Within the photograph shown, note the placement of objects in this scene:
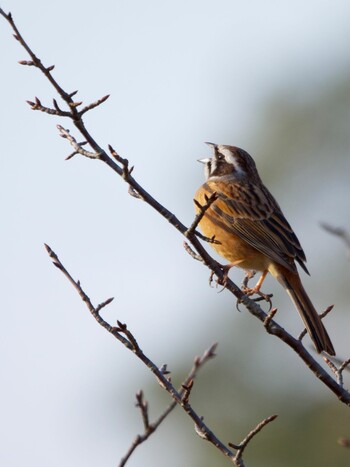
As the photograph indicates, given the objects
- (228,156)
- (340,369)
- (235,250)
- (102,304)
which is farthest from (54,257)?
(228,156)

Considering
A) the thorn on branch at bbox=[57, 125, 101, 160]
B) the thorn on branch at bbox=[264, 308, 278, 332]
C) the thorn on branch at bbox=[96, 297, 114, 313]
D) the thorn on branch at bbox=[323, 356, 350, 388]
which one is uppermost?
the thorn on branch at bbox=[57, 125, 101, 160]

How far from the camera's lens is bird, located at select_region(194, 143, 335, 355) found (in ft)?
25.5

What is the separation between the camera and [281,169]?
97.2 feet

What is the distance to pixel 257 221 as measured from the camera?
8320 millimetres

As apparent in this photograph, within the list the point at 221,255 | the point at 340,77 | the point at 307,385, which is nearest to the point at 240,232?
the point at 221,255

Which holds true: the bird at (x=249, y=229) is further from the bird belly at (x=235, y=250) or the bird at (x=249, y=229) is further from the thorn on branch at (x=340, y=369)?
the thorn on branch at (x=340, y=369)

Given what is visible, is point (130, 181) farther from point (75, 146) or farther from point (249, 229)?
point (249, 229)

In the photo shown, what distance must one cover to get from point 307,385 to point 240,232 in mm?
14124

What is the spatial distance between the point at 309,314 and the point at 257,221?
132cm

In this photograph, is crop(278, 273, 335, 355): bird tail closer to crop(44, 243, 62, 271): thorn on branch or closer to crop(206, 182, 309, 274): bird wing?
crop(206, 182, 309, 274): bird wing

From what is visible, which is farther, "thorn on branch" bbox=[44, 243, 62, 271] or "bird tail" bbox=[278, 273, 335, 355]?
"bird tail" bbox=[278, 273, 335, 355]

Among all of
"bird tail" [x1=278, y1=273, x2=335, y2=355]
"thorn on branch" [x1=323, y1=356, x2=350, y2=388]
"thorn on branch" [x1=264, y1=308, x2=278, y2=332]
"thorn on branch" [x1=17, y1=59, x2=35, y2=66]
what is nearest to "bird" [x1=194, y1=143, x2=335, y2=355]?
"bird tail" [x1=278, y1=273, x2=335, y2=355]

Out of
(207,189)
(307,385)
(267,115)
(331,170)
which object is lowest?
(307,385)

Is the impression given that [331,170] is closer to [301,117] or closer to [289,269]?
[301,117]
